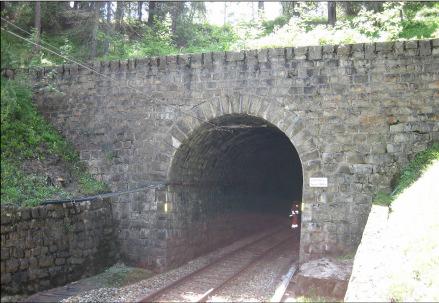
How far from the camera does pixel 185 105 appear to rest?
1188 centimetres

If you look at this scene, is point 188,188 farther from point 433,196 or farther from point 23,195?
point 433,196

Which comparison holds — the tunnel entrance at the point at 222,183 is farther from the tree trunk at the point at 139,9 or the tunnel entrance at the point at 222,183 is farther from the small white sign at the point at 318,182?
the tree trunk at the point at 139,9

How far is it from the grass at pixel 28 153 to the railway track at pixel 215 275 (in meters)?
3.34

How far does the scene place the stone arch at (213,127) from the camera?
10820 mm

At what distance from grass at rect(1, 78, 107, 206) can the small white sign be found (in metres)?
5.61

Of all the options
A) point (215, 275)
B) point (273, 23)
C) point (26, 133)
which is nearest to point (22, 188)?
point (26, 133)

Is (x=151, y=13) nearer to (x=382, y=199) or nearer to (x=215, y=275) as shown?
(x=215, y=275)

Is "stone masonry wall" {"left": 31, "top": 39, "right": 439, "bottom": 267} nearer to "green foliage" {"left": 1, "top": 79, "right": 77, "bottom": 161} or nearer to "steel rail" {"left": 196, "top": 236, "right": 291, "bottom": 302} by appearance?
"green foliage" {"left": 1, "top": 79, "right": 77, "bottom": 161}

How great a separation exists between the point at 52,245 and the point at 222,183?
25.0ft

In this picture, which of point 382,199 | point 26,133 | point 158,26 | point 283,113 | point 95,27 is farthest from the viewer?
point 158,26

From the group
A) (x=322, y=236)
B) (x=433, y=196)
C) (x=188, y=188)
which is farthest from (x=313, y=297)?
(x=188, y=188)

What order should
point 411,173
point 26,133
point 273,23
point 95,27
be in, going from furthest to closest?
point 273,23
point 95,27
point 26,133
point 411,173

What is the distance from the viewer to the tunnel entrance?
12266 millimetres

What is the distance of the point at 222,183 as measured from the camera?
1578cm
